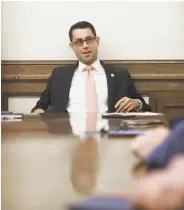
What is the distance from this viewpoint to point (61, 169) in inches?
39.7

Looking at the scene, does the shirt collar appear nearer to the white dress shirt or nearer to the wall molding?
the white dress shirt

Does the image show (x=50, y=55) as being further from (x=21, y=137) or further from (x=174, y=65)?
(x=21, y=137)

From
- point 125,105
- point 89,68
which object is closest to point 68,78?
point 89,68

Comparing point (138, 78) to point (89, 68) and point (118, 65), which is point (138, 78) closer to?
point (118, 65)

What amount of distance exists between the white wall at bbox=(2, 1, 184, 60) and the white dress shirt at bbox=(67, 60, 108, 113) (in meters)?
0.29

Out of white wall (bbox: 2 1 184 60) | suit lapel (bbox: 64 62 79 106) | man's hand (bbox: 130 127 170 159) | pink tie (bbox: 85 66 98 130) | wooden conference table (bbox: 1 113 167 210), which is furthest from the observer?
white wall (bbox: 2 1 184 60)

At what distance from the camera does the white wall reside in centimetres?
379

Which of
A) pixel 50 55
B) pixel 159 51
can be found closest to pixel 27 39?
pixel 50 55

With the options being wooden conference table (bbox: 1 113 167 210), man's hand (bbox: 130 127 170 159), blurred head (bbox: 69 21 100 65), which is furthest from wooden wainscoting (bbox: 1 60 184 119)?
man's hand (bbox: 130 127 170 159)

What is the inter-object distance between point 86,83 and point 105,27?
56 centimetres

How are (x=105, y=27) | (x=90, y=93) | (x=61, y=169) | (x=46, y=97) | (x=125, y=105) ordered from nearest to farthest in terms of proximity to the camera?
(x=61, y=169), (x=125, y=105), (x=90, y=93), (x=46, y=97), (x=105, y=27)

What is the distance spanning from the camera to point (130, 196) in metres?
0.60

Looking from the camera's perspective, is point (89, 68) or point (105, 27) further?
point (105, 27)

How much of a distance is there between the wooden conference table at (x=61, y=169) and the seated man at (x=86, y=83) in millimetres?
1915
